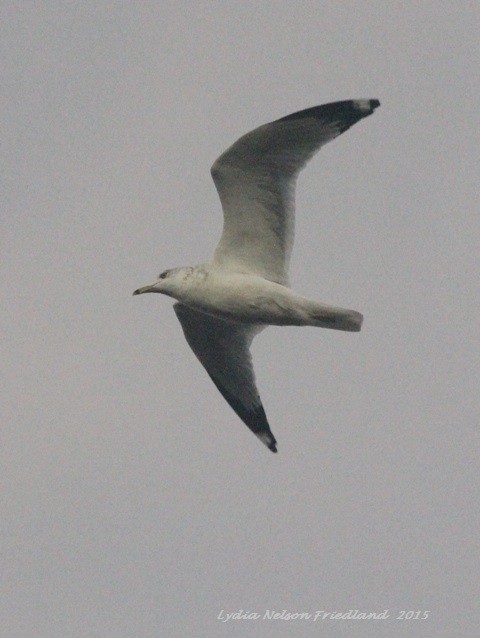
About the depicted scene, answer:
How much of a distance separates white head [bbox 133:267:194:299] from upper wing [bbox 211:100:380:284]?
368 mm

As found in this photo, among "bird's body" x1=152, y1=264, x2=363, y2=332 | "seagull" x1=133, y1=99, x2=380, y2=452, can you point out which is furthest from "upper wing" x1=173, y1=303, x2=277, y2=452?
"bird's body" x1=152, y1=264, x2=363, y2=332

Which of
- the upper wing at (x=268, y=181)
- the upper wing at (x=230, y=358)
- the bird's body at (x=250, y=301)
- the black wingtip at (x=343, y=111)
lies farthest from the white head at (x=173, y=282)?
the black wingtip at (x=343, y=111)

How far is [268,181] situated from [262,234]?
61cm

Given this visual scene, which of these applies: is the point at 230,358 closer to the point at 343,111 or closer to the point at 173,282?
the point at 173,282

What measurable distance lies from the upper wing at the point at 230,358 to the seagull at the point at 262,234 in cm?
78

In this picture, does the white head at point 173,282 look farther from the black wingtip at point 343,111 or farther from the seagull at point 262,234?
the black wingtip at point 343,111

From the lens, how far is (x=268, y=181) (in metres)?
16.0

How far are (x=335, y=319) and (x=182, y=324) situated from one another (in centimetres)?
239

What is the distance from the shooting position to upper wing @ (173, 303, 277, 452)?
17.5 meters

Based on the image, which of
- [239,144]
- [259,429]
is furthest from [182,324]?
[239,144]

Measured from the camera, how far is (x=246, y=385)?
1777 cm

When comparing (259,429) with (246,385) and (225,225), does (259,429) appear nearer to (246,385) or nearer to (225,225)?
(246,385)

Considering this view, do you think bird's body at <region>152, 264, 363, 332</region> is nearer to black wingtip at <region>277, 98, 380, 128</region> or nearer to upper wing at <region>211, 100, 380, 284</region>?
upper wing at <region>211, 100, 380, 284</region>

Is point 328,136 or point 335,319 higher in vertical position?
point 328,136
